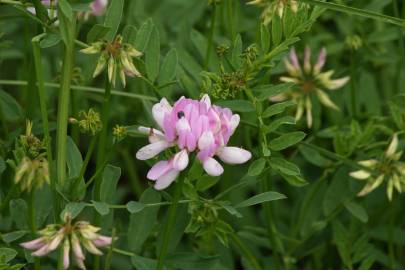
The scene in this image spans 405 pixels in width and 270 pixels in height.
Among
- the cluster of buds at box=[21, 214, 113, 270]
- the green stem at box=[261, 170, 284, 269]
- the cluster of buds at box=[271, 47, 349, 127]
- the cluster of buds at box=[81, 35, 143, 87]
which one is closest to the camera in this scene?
the cluster of buds at box=[21, 214, 113, 270]

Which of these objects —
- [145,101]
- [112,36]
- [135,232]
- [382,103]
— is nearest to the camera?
[112,36]

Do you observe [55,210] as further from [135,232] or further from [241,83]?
[241,83]

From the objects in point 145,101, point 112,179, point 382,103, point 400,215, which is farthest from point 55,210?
point 382,103

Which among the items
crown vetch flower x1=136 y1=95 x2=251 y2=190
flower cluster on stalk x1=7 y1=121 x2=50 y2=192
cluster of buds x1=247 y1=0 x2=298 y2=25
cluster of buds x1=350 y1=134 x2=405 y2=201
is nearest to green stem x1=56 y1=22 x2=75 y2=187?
flower cluster on stalk x1=7 y1=121 x2=50 y2=192

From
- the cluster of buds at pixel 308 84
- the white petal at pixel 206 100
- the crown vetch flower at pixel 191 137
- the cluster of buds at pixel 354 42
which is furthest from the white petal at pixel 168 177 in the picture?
the cluster of buds at pixel 354 42

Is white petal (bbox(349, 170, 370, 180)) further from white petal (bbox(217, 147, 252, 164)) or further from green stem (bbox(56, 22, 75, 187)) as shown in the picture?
green stem (bbox(56, 22, 75, 187))

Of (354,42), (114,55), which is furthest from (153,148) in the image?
(354,42)

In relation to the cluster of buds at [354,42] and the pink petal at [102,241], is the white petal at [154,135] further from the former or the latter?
the cluster of buds at [354,42]
